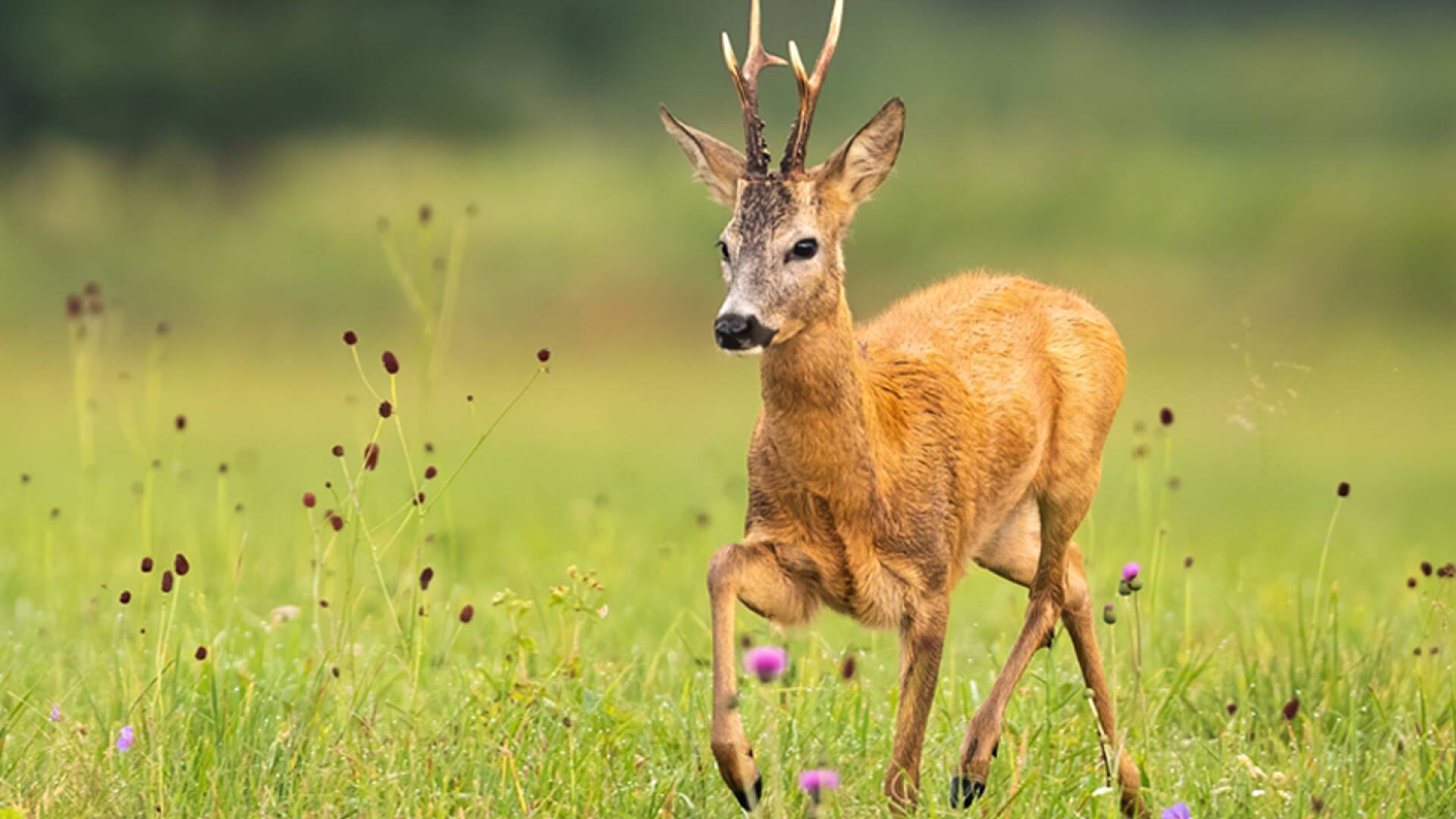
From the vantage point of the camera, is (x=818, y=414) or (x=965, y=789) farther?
(x=818, y=414)

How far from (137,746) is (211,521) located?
7.22 meters

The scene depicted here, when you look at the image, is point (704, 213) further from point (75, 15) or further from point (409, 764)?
point (409, 764)

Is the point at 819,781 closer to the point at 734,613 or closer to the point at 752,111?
the point at 734,613

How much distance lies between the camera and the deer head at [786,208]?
527cm

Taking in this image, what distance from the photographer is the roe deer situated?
5.26 meters

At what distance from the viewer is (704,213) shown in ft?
82.3

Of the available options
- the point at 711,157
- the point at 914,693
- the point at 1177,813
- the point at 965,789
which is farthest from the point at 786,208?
the point at 1177,813

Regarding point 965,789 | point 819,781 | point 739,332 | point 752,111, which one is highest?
point 752,111

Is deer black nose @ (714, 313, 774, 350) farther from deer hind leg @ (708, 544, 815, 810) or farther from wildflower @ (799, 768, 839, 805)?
wildflower @ (799, 768, 839, 805)

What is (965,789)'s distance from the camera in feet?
16.9

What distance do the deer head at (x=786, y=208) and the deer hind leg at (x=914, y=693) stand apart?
861 mm

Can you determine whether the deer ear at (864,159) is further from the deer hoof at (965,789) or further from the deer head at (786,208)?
the deer hoof at (965,789)

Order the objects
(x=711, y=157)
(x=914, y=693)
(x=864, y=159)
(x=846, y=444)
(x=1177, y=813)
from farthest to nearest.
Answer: (x=711, y=157), (x=864, y=159), (x=846, y=444), (x=914, y=693), (x=1177, y=813)

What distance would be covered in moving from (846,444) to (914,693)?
27.2 inches
